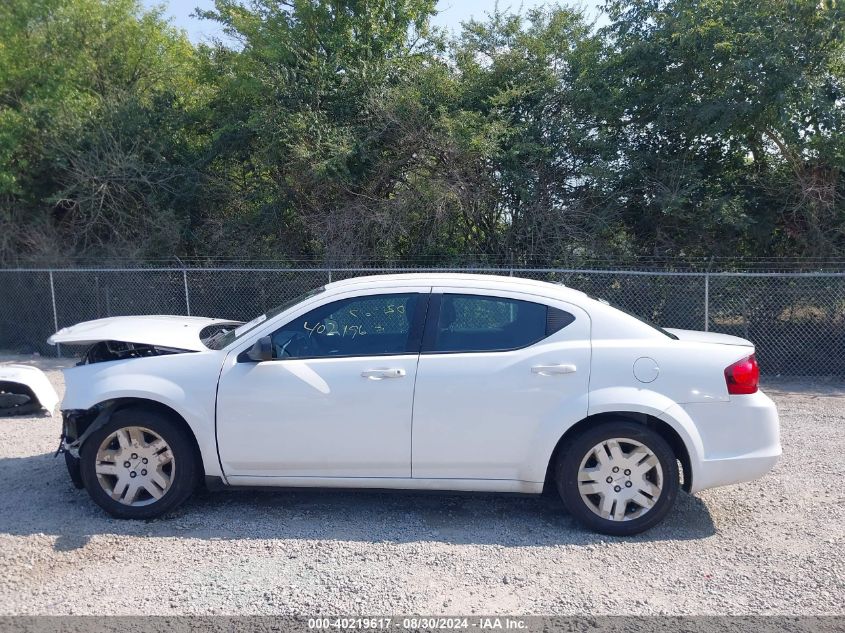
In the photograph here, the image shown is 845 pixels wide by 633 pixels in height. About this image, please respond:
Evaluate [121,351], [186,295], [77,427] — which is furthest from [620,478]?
[186,295]

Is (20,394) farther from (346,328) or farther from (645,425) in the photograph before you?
(645,425)

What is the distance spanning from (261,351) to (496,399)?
1590 mm

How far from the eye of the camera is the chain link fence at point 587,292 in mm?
9688

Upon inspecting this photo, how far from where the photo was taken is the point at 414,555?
4.40m

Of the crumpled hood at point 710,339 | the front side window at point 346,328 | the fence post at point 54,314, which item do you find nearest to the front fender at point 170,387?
the front side window at point 346,328

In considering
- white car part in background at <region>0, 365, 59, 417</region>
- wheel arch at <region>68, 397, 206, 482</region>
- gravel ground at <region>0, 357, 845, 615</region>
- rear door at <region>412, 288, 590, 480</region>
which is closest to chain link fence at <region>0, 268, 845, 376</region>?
white car part in background at <region>0, 365, 59, 417</region>

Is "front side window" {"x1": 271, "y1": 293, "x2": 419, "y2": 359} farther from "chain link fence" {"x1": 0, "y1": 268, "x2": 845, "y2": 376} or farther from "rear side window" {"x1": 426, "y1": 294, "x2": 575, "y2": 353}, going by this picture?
"chain link fence" {"x1": 0, "y1": 268, "x2": 845, "y2": 376}

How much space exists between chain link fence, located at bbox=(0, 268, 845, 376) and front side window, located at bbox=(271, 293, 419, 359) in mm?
5209

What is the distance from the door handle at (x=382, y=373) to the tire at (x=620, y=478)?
121cm

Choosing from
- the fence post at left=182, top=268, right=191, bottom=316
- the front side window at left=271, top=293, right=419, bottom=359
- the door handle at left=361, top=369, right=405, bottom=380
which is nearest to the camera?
the door handle at left=361, top=369, right=405, bottom=380

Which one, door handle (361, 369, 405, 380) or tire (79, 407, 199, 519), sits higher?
door handle (361, 369, 405, 380)

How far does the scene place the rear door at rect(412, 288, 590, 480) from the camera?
4699 millimetres

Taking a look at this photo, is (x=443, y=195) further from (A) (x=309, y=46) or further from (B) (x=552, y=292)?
(B) (x=552, y=292)

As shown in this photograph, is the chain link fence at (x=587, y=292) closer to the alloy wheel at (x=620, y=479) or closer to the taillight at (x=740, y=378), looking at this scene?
the taillight at (x=740, y=378)
